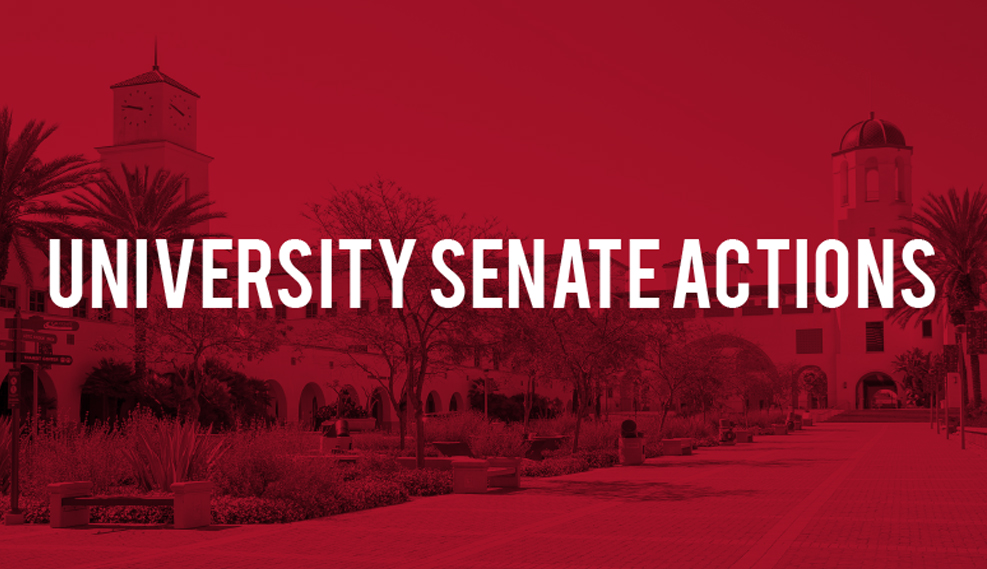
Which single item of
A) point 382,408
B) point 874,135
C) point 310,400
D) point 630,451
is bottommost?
point 382,408

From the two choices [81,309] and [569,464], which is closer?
[569,464]

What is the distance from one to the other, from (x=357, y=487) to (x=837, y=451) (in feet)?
64.1

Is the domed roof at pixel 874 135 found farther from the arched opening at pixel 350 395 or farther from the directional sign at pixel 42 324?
the directional sign at pixel 42 324

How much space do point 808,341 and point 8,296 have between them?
7494 centimetres

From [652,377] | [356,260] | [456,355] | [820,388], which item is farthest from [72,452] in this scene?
[820,388]

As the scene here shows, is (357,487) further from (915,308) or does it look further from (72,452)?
(915,308)

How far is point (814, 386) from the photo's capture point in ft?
309

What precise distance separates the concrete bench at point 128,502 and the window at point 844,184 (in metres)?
91.3

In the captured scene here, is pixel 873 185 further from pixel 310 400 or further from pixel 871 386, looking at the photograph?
pixel 310 400

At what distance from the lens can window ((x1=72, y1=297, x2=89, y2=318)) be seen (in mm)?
39125

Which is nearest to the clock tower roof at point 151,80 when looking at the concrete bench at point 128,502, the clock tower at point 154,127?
the clock tower at point 154,127

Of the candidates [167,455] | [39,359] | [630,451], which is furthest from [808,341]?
[39,359]

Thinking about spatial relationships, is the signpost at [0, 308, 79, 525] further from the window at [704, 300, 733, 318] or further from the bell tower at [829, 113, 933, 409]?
the window at [704, 300, 733, 318]

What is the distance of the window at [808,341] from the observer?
9519 cm
